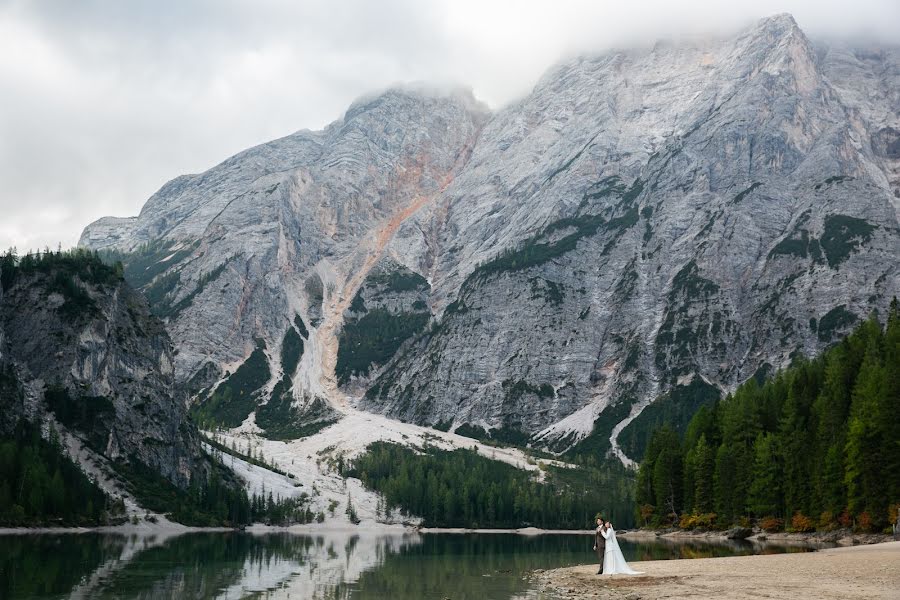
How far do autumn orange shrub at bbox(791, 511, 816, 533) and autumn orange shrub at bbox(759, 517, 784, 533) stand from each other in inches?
150

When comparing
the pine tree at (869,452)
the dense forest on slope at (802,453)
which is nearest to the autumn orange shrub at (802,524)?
the dense forest on slope at (802,453)

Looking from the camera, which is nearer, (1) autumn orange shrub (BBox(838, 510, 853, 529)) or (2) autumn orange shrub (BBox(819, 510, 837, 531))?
(1) autumn orange shrub (BBox(838, 510, 853, 529))

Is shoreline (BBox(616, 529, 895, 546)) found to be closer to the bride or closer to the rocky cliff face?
the bride

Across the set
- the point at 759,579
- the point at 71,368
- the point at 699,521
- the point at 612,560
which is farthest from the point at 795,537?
the point at 71,368

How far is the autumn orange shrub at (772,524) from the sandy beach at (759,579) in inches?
1617

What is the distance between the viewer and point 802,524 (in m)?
88.9

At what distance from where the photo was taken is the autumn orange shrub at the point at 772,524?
9519 centimetres

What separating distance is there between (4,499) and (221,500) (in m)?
73.3

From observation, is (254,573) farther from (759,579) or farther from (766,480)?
(766,480)

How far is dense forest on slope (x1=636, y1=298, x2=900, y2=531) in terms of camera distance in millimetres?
74688

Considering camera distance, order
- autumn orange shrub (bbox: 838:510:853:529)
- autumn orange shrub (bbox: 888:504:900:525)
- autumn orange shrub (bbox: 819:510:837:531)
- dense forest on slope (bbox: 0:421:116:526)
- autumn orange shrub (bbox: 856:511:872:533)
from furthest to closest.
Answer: dense forest on slope (bbox: 0:421:116:526), autumn orange shrub (bbox: 819:510:837:531), autumn orange shrub (bbox: 838:510:853:529), autumn orange shrub (bbox: 856:511:872:533), autumn orange shrub (bbox: 888:504:900:525)

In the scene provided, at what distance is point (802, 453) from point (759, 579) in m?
55.9

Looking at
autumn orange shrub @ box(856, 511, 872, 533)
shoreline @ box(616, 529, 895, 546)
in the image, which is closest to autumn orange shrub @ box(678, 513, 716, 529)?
shoreline @ box(616, 529, 895, 546)

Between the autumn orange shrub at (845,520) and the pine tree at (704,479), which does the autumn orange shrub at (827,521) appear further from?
the pine tree at (704,479)
